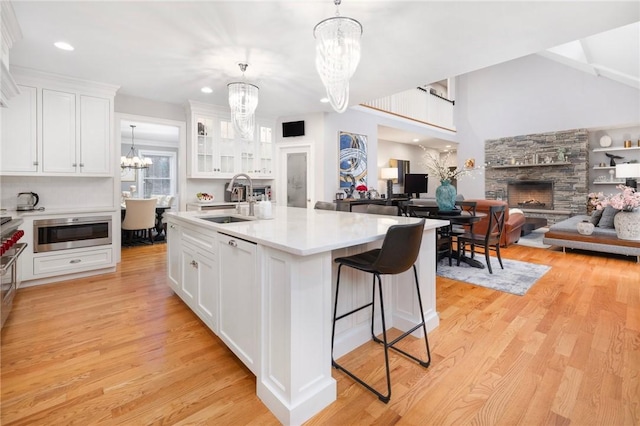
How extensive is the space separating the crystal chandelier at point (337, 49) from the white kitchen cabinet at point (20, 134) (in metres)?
3.53

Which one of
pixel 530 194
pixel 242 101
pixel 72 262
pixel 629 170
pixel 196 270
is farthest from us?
pixel 530 194

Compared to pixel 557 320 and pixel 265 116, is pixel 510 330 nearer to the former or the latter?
pixel 557 320

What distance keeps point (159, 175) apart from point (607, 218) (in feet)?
34.5

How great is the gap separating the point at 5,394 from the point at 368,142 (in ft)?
19.2

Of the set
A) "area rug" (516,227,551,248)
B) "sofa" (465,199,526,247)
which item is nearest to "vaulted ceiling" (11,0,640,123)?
"sofa" (465,199,526,247)

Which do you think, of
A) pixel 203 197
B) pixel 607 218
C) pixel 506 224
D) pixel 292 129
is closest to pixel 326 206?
pixel 203 197

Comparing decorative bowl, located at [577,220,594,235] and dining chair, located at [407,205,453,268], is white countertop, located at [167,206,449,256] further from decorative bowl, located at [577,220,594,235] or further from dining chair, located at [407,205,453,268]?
decorative bowl, located at [577,220,594,235]

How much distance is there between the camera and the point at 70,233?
362cm

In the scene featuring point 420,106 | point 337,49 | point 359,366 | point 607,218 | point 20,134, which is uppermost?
point 420,106

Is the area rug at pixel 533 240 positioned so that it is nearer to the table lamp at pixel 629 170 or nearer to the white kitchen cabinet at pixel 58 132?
the table lamp at pixel 629 170

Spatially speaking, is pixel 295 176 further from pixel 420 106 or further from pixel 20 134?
pixel 420 106

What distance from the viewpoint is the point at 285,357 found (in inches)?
56.7

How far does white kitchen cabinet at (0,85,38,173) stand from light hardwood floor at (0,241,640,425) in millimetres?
1552

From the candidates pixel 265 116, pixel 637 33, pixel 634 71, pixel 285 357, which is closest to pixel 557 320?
pixel 285 357
